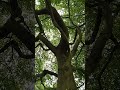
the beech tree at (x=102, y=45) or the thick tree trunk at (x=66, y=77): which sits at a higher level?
the beech tree at (x=102, y=45)

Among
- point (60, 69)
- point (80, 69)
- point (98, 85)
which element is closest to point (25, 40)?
point (98, 85)

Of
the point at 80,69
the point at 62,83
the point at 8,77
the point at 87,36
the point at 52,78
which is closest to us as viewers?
the point at 8,77

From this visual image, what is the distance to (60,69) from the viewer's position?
4.18 meters

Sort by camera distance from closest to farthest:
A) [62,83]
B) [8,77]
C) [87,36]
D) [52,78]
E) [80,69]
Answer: [8,77], [87,36], [62,83], [80,69], [52,78]

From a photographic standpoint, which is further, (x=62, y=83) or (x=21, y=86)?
Answer: (x=62, y=83)

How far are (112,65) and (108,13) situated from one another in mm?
532

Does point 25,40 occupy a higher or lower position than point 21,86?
higher

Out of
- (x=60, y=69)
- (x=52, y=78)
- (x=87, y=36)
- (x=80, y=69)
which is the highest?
(x=87, y=36)

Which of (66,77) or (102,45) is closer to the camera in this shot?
(102,45)

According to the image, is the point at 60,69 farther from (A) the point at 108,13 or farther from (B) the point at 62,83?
(A) the point at 108,13

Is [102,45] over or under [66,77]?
over

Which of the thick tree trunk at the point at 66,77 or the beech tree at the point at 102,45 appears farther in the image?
the thick tree trunk at the point at 66,77

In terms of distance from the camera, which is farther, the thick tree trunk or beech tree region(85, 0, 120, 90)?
the thick tree trunk

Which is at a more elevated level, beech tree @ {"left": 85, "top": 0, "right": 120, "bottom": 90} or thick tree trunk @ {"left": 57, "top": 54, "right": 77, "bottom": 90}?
beech tree @ {"left": 85, "top": 0, "right": 120, "bottom": 90}
